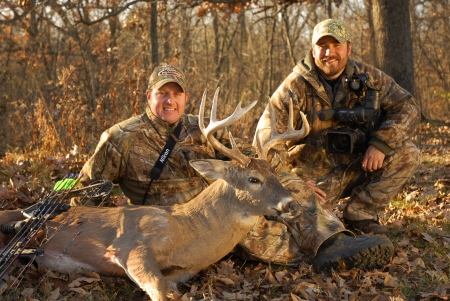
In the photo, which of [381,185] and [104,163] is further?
[381,185]

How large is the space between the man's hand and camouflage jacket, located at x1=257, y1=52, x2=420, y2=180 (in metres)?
0.10

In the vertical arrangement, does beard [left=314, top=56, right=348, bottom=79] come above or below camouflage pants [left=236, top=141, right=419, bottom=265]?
above

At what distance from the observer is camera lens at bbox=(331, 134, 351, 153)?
569 centimetres

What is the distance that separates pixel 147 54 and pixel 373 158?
8177 mm

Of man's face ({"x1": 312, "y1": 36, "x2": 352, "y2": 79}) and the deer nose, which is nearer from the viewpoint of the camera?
the deer nose

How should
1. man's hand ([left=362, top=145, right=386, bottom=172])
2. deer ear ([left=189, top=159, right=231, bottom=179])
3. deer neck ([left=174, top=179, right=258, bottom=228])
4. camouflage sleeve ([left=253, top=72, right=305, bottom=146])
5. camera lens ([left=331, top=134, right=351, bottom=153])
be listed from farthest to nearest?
camouflage sleeve ([left=253, top=72, right=305, bottom=146]) < camera lens ([left=331, top=134, right=351, bottom=153]) < man's hand ([left=362, top=145, right=386, bottom=172]) < deer ear ([left=189, top=159, right=231, bottom=179]) < deer neck ([left=174, top=179, right=258, bottom=228])

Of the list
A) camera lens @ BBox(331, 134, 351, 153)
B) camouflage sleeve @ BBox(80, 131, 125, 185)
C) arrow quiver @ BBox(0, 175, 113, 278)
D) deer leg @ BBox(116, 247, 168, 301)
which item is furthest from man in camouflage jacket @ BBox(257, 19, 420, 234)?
deer leg @ BBox(116, 247, 168, 301)

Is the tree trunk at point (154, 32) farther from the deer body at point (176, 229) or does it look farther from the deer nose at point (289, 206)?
the deer nose at point (289, 206)

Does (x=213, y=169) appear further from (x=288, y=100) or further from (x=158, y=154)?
(x=288, y=100)

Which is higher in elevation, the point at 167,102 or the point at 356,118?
the point at 167,102

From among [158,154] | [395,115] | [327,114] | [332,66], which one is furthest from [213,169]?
[395,115]

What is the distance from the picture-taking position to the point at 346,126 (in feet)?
19.1

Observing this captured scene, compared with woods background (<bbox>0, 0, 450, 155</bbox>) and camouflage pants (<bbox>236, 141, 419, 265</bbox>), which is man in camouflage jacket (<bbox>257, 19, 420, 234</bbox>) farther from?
woods background (<bbox>0, 0, 450, 155</bbox>)

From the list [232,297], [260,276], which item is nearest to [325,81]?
[260,276]
